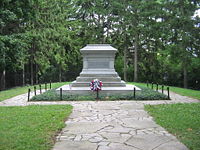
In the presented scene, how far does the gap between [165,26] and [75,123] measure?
18.9 m

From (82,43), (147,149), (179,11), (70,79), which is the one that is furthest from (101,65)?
(70,79)

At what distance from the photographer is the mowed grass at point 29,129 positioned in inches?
168

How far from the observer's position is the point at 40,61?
22250 millimetres

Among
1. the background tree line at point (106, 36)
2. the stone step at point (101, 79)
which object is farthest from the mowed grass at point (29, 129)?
the background tree line at point (106, 36)

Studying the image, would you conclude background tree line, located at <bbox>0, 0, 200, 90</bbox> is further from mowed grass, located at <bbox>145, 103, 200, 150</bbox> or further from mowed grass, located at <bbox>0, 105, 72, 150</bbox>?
mowed grass, located at <bbox>145, 103, 200, 150</bbox>

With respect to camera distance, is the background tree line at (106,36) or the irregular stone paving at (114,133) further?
the background tree line at (106,36)

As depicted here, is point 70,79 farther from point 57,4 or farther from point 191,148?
point 191,148

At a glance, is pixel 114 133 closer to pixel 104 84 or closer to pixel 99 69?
pixel 104 84

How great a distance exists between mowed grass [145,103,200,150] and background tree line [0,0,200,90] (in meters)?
10.2

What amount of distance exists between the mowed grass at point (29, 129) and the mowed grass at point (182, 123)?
2823 mm

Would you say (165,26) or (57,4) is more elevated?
(57,4)

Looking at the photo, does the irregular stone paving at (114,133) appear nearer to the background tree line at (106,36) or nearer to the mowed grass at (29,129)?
the mowed grass at (29,129)

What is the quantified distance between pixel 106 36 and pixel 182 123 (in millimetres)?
25631

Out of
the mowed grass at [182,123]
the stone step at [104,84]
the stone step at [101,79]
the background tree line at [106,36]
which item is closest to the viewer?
the mowed grass at [182,123]
